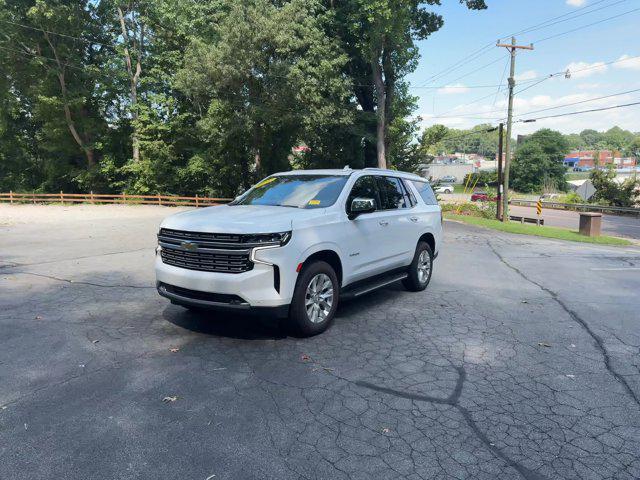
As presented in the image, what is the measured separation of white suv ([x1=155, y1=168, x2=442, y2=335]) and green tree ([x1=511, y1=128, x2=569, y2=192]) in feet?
268

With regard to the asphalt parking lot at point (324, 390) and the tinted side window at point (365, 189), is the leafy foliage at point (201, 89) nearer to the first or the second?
the tinted side window at point (365, 189)

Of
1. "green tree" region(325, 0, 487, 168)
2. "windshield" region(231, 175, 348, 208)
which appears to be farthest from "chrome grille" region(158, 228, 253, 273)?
"green tree" region(325, 0, 487, 168)

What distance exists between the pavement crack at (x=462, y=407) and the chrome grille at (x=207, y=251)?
1.68 metres

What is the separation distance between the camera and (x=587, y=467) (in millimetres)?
2879

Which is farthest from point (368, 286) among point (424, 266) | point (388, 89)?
point (388, 89)

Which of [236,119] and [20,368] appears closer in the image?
[20,368]

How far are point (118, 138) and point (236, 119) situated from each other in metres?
14.5

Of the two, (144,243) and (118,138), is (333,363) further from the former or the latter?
(118,138)

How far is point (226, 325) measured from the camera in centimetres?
547

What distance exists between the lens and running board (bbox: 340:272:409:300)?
5664mm

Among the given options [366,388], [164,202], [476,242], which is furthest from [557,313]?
[164,202]

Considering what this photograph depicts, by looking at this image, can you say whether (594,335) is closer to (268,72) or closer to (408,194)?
(408,194)

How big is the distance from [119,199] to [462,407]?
107ft

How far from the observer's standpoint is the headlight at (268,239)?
461cm
